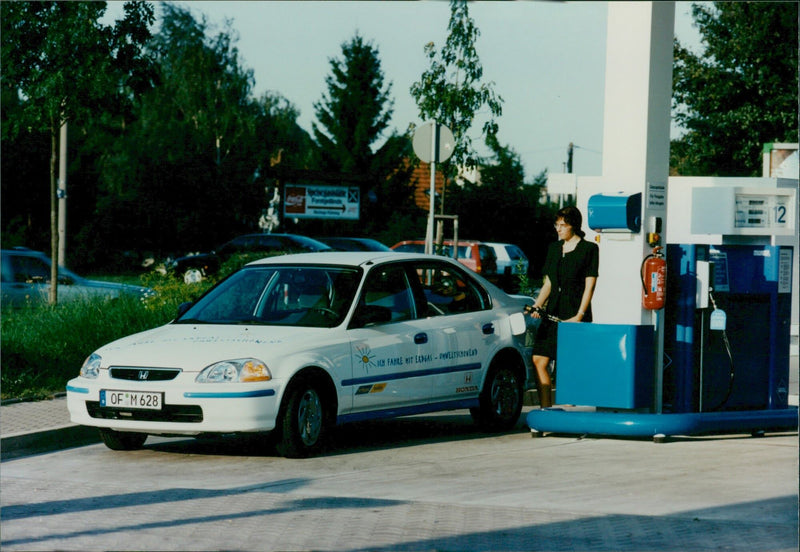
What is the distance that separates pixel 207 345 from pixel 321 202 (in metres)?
19.7

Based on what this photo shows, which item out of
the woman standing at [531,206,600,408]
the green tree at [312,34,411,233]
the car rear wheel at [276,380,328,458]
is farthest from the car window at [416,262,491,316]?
the green tree at [312,34,411,233]

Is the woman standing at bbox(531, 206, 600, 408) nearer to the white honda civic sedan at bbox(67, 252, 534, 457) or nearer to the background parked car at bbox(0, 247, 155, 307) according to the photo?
the white honda civic sedan at bbox(67, 252, 534, 457)

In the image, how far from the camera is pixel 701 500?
749cm

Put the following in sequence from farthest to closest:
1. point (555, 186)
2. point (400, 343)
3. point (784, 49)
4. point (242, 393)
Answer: point (784, 49), point (555, 186), point (400, 343), point (242, 393)

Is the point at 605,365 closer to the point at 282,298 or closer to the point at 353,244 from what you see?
the point at 282,298

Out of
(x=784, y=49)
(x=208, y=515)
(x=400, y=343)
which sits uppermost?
(x=784, y=49)

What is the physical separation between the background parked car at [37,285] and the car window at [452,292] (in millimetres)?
6429

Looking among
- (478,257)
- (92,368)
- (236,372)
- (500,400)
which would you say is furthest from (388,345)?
(478,257)

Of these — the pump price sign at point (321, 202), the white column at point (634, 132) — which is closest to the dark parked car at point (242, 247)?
the pump price sign at point (321, 202)

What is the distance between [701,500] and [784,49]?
26.4 meters

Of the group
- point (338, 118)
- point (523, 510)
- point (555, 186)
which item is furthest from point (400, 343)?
point (338, 118)

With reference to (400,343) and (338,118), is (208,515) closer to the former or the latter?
(400,343)

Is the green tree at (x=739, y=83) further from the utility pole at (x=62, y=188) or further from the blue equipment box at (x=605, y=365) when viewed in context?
the blue equipment box at (x=605, y=365)

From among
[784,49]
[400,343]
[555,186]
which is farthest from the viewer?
[784,49]
